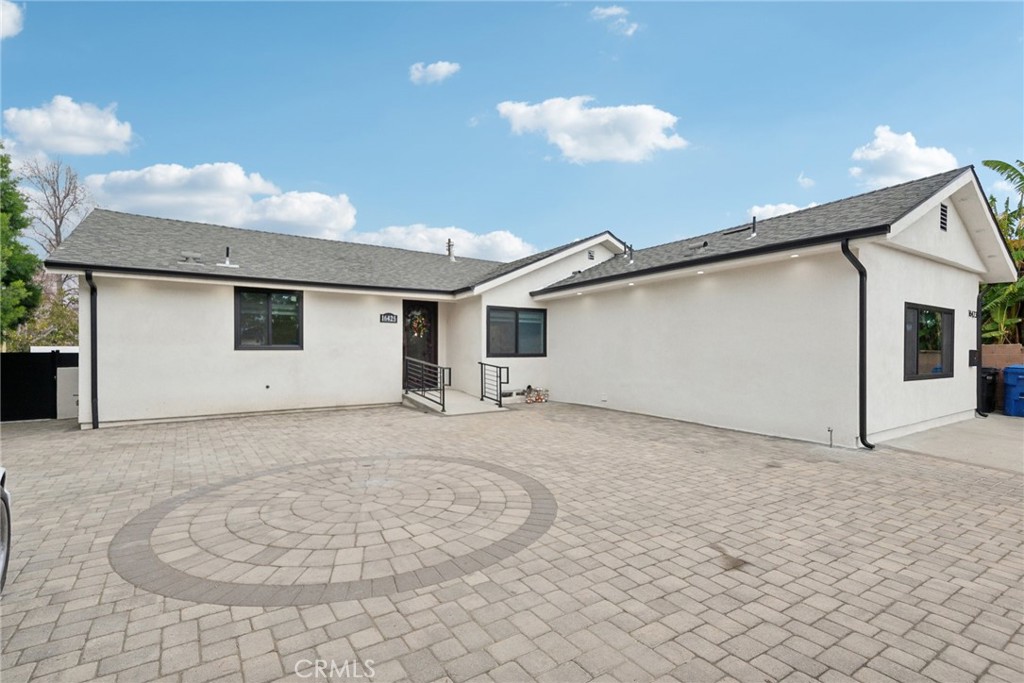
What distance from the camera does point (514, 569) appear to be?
9.91ft

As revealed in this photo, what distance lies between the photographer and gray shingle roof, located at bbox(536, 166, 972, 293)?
21.4 ft

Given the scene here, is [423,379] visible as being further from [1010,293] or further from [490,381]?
[1010,293]

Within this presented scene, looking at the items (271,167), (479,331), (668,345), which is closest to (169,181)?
(271,167)

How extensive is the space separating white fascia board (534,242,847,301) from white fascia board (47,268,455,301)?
142 inches

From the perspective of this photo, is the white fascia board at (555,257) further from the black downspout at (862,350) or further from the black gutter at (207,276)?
the black downspout at (862,350)

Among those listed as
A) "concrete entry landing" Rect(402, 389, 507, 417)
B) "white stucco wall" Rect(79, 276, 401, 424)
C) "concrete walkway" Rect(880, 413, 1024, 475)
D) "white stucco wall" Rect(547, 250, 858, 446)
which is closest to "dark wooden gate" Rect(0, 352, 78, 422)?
"white stucco wall" Rect(79, 276, 401, 424)

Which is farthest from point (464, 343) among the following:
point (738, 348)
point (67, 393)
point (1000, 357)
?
point (1000, 357)

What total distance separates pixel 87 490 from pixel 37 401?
7556 mm

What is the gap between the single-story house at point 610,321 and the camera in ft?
23.0

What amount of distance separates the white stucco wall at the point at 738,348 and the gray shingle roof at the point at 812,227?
44 centimetres

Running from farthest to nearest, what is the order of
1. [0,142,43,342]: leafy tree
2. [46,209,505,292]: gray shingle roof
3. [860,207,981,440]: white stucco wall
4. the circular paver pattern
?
[0,142,43,342]: leafy tree, [46,209,505,292]: gray shingle roof, [860,207,981,440]: white stucco wall, the circular paver pattern

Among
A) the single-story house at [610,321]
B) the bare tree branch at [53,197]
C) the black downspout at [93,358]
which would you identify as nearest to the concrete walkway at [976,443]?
the single-story house at [610,321]

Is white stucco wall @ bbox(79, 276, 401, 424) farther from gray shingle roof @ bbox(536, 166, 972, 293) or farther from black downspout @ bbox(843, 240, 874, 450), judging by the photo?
black downspout @ bbox(843, 240, 874, 450)

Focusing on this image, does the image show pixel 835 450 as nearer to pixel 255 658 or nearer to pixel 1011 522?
pixel 1011 522
